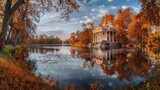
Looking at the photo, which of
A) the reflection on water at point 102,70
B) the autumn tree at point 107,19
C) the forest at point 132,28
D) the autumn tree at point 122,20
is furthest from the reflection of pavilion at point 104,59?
the autumn tree at point 107,19

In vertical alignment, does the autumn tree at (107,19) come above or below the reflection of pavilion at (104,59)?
above

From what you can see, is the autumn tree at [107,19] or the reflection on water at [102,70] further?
the autumn tree at [107,19]

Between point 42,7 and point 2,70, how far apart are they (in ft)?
35.9

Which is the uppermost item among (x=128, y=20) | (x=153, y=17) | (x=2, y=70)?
(x=128, y=20)

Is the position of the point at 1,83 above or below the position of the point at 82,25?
below

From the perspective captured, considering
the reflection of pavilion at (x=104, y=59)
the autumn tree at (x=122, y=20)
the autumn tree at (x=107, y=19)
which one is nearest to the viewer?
the reflection of pavilion at (x=104, y=59)

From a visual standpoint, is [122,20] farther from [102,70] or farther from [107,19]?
[102,70]

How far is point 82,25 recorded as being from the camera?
12000cm

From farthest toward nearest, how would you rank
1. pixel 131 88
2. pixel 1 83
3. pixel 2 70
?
pixel 131 88 < pixel 2 70 < pixel 1 83

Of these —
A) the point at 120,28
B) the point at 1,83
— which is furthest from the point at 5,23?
the point at 120,28

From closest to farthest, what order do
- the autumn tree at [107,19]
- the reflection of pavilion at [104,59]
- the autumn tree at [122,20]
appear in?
1. the reflection of pavilion at [104,59]
2. the autumn tree at [122,20]
3. the autumn tree at [107,19]

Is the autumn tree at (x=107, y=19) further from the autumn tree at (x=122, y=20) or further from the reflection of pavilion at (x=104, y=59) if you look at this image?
the reflection of pavilion at (x=104, y=59)

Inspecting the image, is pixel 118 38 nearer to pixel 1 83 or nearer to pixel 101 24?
pixel 101 24

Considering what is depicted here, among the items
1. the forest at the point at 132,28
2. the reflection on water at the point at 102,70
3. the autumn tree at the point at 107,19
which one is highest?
the autumn tree at the point at 107,19
